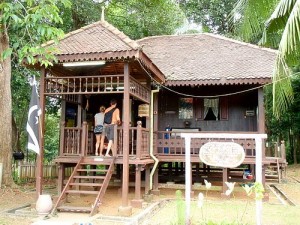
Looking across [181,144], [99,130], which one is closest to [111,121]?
[99,130]

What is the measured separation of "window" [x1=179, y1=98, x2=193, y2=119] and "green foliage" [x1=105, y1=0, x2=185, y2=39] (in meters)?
7.11

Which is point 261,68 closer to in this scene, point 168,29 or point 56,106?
point 168,29

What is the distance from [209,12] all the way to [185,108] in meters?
16.1

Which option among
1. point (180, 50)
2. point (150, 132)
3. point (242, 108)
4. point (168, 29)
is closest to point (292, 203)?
point (242, 108)

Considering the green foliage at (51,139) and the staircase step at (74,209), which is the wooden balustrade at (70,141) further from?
the green foliage at (51,139)

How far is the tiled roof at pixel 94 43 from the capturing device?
914 cm

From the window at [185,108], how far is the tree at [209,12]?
14.3 metres

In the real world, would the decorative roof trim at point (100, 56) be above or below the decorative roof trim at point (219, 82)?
above

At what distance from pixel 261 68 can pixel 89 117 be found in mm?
7022

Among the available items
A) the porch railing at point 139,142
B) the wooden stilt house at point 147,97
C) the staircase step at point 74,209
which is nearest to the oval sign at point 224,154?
the wooden stilt house at point 147,97

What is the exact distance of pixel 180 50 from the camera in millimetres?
15734

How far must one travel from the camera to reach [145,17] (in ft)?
63.2

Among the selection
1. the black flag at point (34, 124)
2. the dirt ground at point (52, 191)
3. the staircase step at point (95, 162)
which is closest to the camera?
the dirt ground at point (52, 191)

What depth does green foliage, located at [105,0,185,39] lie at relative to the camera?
63.4 ft
